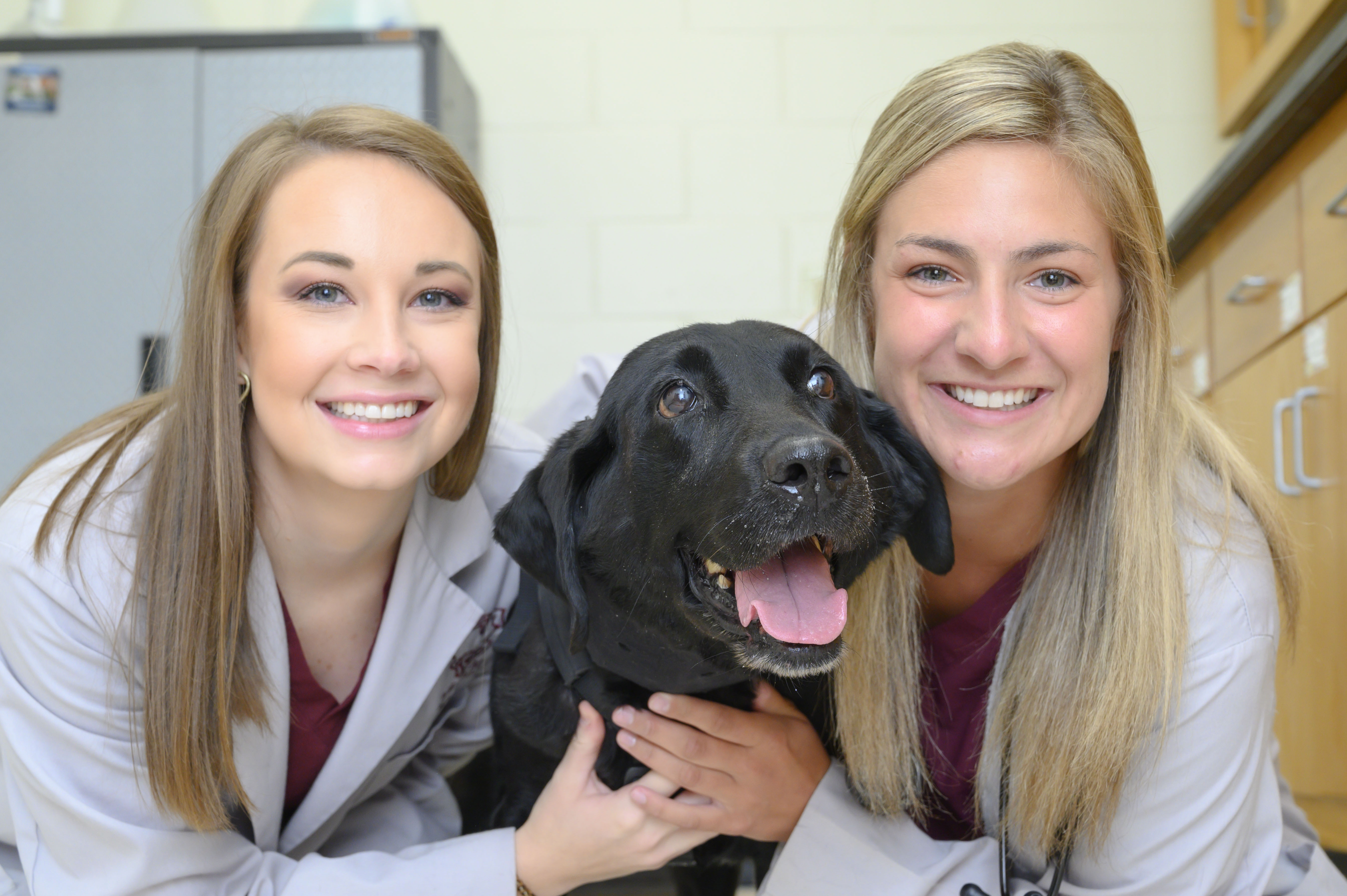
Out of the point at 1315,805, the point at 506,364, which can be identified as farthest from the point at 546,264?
the point at 1315,805

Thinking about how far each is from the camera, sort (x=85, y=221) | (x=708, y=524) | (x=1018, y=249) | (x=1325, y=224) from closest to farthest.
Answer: (x=708, y=524) → (x=1018, y=249) → (x=1325, y=224) → (x=85, y=221)

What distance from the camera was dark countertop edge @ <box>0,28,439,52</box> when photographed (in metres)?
3.32

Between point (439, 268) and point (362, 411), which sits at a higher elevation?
point (439, 268)

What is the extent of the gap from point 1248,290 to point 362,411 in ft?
6.74

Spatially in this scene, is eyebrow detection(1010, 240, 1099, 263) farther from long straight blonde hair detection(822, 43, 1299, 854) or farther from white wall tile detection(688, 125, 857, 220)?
white wall tile detection(688, 125, 857, 220)

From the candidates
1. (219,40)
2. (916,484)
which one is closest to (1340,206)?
(916,484)

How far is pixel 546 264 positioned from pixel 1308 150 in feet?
8.20

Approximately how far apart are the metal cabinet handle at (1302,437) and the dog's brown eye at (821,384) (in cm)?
123

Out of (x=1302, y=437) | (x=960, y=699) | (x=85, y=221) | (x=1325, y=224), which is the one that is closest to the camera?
(x=960, y=699)

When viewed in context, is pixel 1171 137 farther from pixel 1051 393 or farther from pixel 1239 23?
pixel 1051 393

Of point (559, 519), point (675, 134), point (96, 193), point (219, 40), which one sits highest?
point (219, 40)

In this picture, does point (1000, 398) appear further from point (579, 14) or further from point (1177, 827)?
point (579, 14)

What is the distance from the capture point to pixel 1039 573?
1591 mm

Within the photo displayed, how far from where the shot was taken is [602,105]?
13.0 feet
